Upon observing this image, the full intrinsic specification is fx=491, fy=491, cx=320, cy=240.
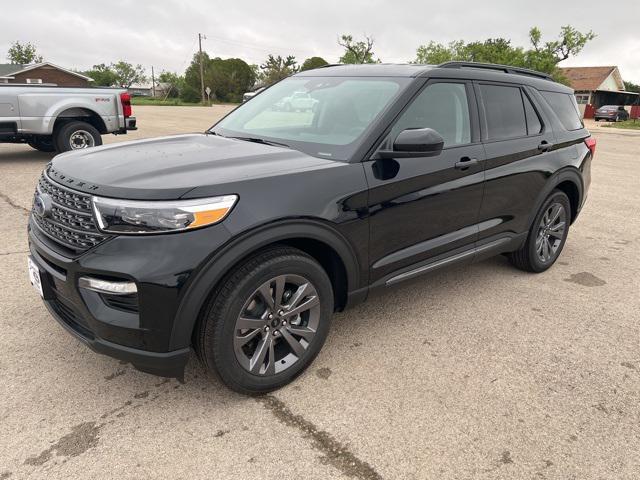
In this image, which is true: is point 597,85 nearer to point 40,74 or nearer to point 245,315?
point 245,315

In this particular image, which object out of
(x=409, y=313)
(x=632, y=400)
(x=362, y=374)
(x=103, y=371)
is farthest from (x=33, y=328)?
(x=632, y=400)

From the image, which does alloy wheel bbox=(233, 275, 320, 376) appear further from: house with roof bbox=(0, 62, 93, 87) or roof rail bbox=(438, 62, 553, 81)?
house with roof bbox=(0, 62, 93, 87)

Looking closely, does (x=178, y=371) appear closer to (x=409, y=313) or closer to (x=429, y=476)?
(x=429, y=476)

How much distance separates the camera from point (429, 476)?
6.93ft

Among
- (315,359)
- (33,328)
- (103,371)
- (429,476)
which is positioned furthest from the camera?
(33,328)

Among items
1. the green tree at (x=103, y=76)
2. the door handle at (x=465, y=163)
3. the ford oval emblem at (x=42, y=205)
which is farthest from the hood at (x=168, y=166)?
the green tree at (x=103, y=76)

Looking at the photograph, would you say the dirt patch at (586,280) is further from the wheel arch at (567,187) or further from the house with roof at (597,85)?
the house with roof at (597,85)

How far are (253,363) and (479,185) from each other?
2044mm

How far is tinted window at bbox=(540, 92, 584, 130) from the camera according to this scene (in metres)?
4.38

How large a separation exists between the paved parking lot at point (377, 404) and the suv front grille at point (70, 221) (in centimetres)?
84

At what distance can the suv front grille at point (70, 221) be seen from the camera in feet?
7.32

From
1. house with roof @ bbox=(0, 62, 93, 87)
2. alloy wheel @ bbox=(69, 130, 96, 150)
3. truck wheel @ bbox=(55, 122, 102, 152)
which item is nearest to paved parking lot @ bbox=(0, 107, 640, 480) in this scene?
truck wheel @ bbox=(55, 122, 102, 152)

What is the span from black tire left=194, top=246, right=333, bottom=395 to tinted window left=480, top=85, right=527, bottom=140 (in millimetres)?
1941

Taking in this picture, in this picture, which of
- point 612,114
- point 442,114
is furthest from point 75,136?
point 612,114
